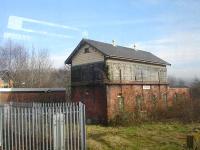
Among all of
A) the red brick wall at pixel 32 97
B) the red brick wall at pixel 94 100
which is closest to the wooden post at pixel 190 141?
the red brick wall at pixel 94 100

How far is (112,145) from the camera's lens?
15.1 m

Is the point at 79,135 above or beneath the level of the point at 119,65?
beneath

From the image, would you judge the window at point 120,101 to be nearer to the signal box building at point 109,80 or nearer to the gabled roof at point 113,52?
the signal box building at point 109,80

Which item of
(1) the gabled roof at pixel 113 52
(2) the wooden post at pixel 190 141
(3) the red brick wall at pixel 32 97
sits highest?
(1) the gabled roof at pixel 113 52

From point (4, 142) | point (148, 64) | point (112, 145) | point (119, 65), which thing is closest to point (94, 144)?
point (112, 145)

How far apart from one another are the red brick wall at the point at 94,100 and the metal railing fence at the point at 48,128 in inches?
560

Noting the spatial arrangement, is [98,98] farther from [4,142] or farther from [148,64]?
[4,142]

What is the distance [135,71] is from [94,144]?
1687 cm

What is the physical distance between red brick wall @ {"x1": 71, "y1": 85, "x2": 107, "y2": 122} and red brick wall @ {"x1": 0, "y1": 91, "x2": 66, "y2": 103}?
211 inches

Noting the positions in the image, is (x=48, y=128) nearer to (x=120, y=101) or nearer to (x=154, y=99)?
(x=120, y=101)

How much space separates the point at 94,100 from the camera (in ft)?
94.1

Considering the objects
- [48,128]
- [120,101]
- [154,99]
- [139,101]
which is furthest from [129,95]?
[48,128]

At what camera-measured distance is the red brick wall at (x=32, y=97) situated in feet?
104

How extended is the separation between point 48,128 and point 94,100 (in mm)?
16078
